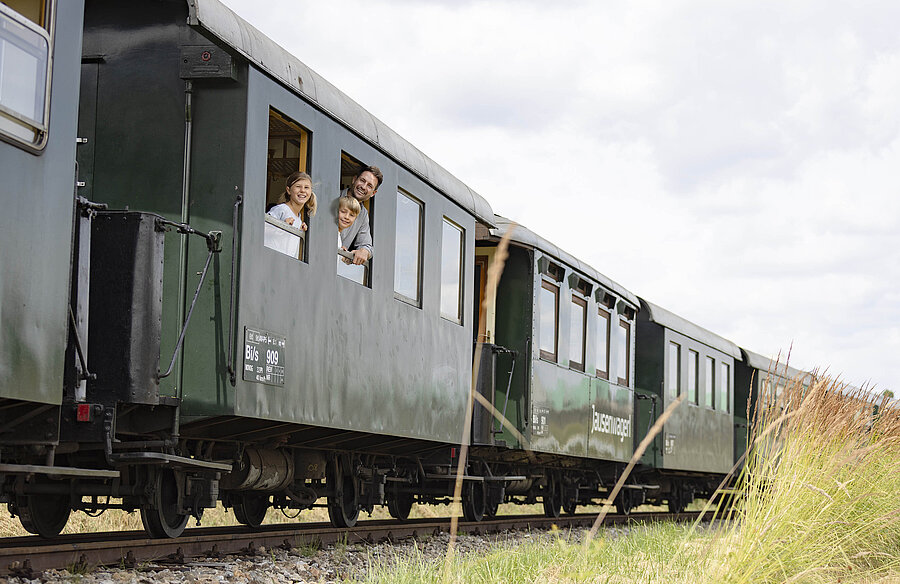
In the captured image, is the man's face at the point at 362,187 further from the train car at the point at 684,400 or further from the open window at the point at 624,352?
the train car at the point at 684,400

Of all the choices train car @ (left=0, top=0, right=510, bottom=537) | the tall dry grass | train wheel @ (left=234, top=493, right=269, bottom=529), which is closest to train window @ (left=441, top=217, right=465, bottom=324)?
train car @ (left=0, top=0, right=510, bottom=537)

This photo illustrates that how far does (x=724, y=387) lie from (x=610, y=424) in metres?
6.38

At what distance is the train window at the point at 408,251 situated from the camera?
9.28 m

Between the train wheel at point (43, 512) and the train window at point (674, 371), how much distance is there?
1188 centimetres

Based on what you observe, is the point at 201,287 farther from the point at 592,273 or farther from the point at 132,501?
the point at 592,273

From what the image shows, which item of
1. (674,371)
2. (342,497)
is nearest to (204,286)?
(342,497)

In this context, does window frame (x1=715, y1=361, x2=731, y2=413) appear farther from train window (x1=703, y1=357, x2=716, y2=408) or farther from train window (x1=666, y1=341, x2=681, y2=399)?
train window (x1=666, y1=341, x2=681, y2=399)

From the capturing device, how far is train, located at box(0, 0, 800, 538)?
5.21 metres

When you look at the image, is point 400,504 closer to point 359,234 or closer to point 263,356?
point 359,234

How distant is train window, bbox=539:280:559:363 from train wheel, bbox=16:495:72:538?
21.4ft

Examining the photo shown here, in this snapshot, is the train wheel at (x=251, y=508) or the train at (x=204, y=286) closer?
the train at (x=204, y=286)

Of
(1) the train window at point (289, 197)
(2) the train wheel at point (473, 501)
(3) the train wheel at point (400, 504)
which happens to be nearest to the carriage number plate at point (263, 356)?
(1) the train window at point (289, 197)

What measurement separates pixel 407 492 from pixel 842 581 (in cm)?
596

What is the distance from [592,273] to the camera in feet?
48.2
